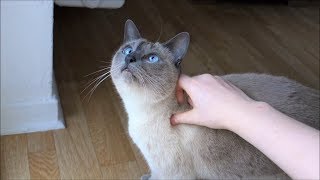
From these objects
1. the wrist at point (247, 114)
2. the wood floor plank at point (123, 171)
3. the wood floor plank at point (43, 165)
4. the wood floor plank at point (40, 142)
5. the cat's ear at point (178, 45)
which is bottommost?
the wood floor plank at point (40, 142)

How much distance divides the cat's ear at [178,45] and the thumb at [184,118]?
0.38ft

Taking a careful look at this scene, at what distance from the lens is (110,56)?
4.35 ft

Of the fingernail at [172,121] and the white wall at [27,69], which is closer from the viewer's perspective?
the fingernail at [172,121]

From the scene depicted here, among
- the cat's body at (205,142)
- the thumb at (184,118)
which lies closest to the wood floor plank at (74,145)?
the cat's body at (205,142)

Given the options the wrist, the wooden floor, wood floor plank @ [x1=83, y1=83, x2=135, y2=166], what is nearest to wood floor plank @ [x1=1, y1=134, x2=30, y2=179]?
the wooden floor

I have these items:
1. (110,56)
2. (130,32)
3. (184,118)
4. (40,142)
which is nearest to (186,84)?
(184,118)

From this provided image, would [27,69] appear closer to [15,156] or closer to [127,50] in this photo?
[15,156]

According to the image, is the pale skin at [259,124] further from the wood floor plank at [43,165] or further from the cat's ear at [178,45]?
the wood floor plank at [43,165]

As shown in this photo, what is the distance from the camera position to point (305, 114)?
1.06m

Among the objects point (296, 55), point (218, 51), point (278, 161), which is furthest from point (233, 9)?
point (278, 161)

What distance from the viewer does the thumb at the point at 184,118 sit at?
0.88 metres

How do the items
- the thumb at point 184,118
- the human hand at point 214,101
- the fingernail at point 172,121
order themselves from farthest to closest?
the fingernail at point 172,121
the thumb at point 184,118
the human hand at point 214,101

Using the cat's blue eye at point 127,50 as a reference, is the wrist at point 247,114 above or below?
above

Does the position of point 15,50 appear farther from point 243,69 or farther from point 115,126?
point 243,69
